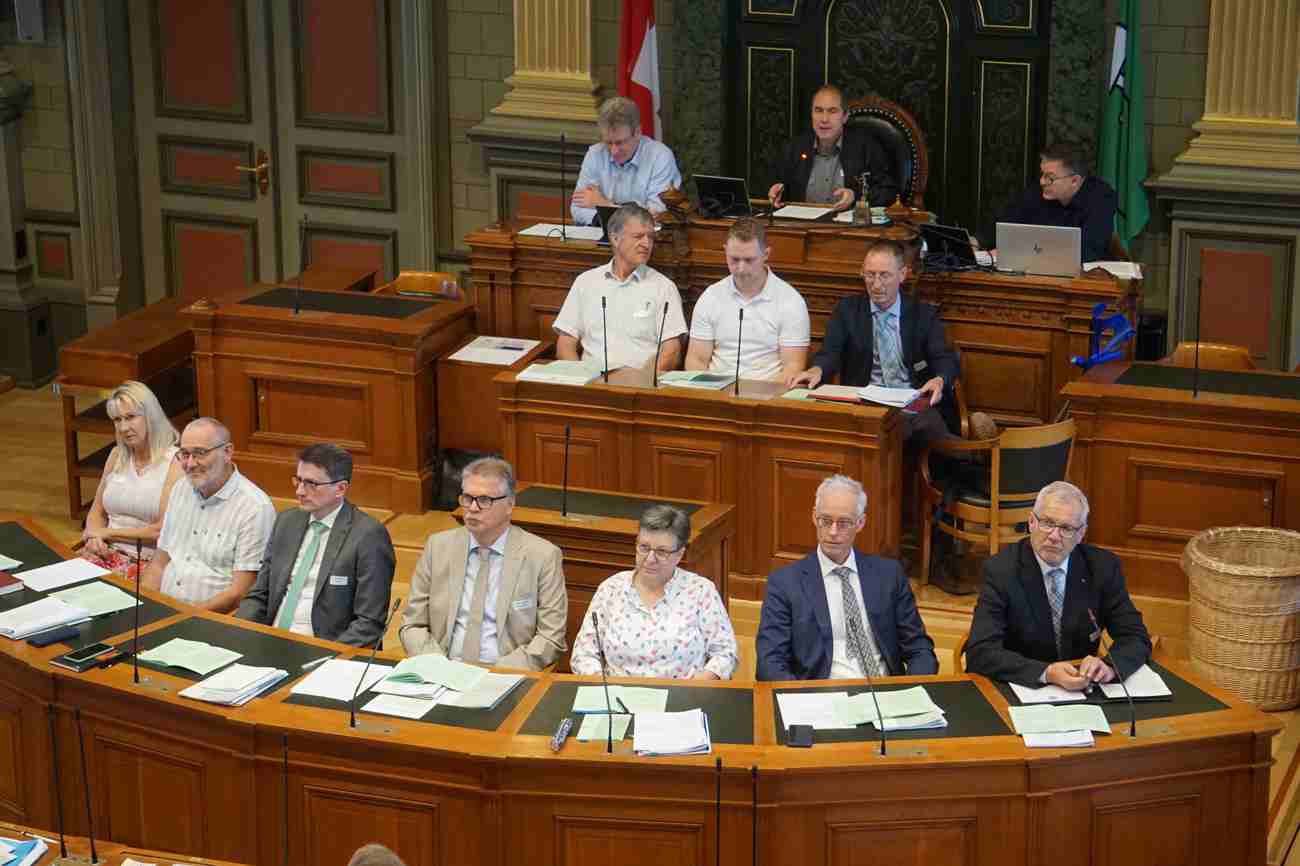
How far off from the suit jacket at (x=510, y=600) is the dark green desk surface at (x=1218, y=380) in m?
2.64

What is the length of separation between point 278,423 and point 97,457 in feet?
2.91

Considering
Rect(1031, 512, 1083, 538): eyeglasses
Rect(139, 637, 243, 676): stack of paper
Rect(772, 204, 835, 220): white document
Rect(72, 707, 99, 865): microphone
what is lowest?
Rect(72, 707, 99, 865): microphone

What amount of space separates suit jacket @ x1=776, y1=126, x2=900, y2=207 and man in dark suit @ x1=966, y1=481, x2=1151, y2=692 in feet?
11.4

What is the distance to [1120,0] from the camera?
905 centimetres

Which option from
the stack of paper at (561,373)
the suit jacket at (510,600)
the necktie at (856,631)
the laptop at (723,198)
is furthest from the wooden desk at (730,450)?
the suit jacket at (510,600)

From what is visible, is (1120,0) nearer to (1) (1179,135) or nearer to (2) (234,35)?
(1) (1179,135)

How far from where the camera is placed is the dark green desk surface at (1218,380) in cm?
731

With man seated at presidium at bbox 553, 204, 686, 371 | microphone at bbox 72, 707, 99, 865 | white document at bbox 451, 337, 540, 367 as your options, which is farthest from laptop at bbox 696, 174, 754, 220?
microphone at bbox 72, 707, 99, 865

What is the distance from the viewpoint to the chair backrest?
9406 millimetres

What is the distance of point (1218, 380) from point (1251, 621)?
1.20 metres

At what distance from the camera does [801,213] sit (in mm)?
8438

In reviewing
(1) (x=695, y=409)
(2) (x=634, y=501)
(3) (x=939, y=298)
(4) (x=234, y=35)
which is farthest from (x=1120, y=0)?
(4) (x=234, y=35)

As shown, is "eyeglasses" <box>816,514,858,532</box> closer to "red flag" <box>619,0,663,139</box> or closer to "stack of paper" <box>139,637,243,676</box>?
"stack of paper" <box>139,637,243,676</box>

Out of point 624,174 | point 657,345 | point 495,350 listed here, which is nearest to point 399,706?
point 657,345
